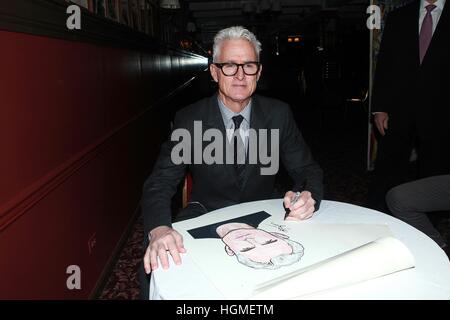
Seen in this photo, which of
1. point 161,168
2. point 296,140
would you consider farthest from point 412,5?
point 161,168

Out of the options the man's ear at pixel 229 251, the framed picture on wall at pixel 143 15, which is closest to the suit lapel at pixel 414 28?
the man's ear at pixel 229 251

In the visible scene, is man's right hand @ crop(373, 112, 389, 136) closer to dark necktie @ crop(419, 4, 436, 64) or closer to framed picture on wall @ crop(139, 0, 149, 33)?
dark necktie @ crop(419, 4, 436, 64)

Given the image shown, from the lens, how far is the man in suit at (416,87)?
9.14 ft

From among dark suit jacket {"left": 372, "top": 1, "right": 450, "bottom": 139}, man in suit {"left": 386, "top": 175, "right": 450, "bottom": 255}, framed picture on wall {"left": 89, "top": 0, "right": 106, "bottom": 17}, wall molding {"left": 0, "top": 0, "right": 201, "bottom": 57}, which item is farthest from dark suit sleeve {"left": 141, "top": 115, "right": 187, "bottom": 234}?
dark suit jacket {"left": 372, "top": 1, "right": 450, "bottom": 139}

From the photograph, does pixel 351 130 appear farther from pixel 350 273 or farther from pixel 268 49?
pixel 268 49

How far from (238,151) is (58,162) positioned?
85cm

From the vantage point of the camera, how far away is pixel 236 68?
67.2 inches

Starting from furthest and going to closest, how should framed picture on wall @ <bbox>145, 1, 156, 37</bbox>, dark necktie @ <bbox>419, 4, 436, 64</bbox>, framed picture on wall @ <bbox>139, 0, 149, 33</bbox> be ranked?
framed picture on wall @ <bbox>145, 1, 156, 37</bbox>
framed picture on wall @ <bbox>139, 0, 149, 33</bbox>
dark necktie @ <bbox>419, 4, 436, 64</bbox>

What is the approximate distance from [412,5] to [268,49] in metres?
18.4

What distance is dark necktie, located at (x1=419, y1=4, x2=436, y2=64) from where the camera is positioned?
2.87 metres

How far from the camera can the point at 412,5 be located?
9.69 ft

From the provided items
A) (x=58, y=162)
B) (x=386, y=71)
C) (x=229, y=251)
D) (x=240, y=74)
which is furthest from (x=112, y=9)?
(x=229, y=251)

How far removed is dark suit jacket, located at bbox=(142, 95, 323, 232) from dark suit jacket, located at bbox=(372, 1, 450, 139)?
140 centimetres

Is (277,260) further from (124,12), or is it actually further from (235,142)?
(124,12)
